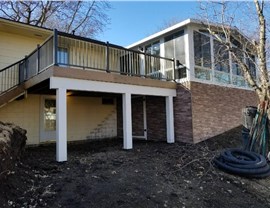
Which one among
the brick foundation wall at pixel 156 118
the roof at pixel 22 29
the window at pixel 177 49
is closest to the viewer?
the roof at pixel 22 29

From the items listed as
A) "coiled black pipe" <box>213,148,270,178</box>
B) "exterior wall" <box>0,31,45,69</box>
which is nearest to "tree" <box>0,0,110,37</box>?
"exterior wall" <box>0,31,45,69</box>

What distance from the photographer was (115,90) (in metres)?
8.71

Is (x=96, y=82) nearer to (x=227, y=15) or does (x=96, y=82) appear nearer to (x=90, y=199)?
(x=90, y=199)

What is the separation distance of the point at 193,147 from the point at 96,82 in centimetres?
457

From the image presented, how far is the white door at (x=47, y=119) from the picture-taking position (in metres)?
10.9

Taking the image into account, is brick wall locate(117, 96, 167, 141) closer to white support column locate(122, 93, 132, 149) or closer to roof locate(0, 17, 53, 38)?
white support column locate(122, 93, 132, 149)

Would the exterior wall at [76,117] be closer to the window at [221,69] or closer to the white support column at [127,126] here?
the white support column at [127,126]

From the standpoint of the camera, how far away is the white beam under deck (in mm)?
7070

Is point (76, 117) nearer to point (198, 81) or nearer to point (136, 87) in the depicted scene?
point (136, 87)

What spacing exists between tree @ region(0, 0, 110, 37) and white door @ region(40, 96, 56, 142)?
988 cm

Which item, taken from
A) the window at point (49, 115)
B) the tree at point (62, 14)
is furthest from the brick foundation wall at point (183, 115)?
the tree at point (62, 14)

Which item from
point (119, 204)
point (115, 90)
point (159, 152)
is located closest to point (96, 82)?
point (115, 90)

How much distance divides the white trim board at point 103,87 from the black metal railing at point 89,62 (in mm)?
516

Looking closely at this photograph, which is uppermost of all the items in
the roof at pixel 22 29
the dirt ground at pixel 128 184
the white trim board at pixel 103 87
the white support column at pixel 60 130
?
the roof at pixel 22 29
